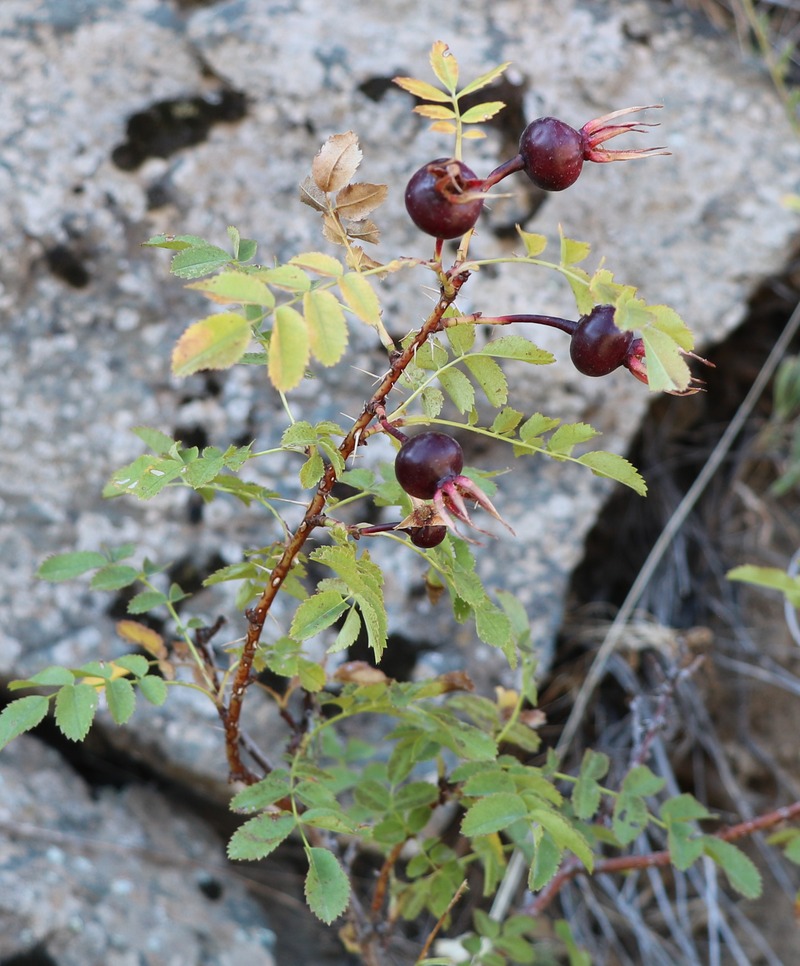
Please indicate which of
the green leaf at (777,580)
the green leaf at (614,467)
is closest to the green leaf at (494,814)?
the green leaf at (614,467)

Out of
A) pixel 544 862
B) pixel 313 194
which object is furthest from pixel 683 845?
pixel 313 194

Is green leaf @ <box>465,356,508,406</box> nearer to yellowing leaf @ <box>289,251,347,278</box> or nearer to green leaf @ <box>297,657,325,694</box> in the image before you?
yellowing leaf @ <box>289,251,347,278</box>

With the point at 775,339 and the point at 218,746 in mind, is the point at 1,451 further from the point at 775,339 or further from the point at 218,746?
the point at 775,339

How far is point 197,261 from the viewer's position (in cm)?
91

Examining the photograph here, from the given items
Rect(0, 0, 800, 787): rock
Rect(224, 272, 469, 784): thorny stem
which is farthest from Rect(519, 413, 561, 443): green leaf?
Rect(0, 0, 800, 787): rock

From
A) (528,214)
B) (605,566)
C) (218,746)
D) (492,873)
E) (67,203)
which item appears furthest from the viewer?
(605,566)

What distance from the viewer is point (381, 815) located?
1.26m

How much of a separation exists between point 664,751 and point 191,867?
101cm

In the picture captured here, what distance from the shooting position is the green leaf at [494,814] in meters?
1.00

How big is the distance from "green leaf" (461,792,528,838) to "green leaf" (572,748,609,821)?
0.17 meters

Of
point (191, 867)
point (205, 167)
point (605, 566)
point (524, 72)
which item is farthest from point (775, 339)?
point (191, 867)

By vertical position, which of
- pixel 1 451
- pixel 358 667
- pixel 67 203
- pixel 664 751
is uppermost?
pixel 67 203

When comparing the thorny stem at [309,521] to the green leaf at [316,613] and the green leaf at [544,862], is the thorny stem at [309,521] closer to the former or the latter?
the green leaf at [316,613]

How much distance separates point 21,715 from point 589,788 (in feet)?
2.24
